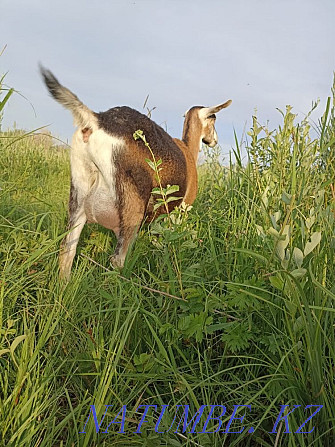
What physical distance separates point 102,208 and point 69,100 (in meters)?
0.83

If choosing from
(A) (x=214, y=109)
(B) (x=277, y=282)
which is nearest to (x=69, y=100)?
(B) (x=277, y=282)

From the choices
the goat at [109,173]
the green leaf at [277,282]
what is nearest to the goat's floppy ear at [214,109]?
the goat at [109,173]

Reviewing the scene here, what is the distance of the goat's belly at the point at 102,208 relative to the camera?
126 inches

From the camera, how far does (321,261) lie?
159cm

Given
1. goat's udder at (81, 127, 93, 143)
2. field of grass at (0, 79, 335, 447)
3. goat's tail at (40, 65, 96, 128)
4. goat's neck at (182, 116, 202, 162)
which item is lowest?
field of grass at (0, 79, 335, 447)

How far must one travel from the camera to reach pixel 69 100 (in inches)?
117

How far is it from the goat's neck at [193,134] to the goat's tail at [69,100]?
241 centimetres

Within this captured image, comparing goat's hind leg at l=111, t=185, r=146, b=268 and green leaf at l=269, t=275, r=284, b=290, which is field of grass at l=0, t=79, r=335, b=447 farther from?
goat's hind leg at l=111, t=185, r=146, b=268

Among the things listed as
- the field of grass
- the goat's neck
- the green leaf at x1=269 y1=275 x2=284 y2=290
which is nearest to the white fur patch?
the field of grass

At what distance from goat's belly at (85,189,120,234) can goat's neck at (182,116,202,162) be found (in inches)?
94.0

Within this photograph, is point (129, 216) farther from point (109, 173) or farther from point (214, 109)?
point (214, 109)

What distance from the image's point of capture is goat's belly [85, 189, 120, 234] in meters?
3.20

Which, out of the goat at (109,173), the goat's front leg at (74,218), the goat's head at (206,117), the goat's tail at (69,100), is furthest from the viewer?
the goat's head at (206,117)

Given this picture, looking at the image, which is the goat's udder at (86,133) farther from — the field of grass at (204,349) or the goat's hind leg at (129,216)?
the field of grass at (204,349)
